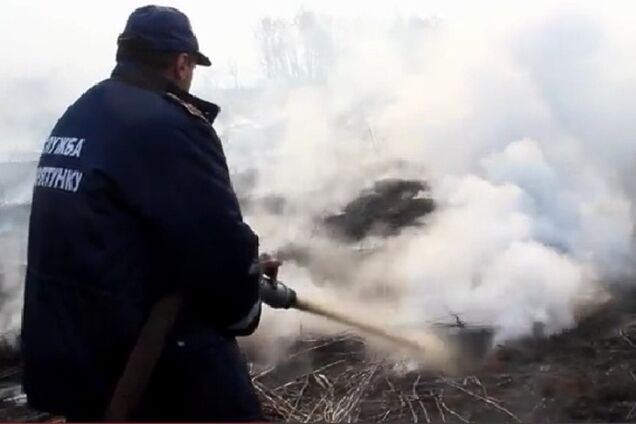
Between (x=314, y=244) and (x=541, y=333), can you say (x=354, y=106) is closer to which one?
(x=314, y=244)

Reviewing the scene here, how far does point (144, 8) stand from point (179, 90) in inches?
9.0

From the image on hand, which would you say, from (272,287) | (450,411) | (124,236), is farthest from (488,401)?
(124,236)

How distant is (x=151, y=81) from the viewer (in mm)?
2160

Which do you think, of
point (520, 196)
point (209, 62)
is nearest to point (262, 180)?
point (520, 196)

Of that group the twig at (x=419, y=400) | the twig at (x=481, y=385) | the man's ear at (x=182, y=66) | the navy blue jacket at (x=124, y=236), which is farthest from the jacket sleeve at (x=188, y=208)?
the twig at (x=481, y=385)

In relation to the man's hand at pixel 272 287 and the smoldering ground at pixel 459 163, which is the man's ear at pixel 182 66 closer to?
the man's hand at pixel 272 287

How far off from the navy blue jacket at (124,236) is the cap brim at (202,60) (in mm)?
141

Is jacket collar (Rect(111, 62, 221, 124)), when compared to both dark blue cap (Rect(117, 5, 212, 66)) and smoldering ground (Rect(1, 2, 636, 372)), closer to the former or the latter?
dark blue cap (Rect(117, 5, 212, 66))

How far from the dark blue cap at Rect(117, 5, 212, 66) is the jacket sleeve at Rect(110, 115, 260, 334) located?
233 mm

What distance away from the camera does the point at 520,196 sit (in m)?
7.02

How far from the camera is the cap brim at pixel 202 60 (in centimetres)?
227

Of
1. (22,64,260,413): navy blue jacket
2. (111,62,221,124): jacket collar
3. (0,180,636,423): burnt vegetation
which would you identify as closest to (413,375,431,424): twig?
(0,180,636,423): burnt vegetation

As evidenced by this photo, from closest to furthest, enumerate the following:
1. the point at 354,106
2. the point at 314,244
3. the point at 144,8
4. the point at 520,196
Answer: the point at 144,8, the point at 520,196, the point at 314,244, the point at 354,106

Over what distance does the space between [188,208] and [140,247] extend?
144mm
